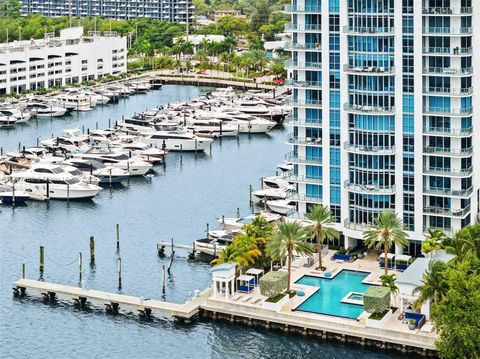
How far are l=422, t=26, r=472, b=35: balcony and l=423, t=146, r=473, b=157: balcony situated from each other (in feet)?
32.5

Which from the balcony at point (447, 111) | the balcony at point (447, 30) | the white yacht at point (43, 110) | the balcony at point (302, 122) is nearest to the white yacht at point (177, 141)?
Answer: the white yacht at point (43, 110)

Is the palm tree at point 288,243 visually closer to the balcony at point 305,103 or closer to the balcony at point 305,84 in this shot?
the balcony at point 305,103

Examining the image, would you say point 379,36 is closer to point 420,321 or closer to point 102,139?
point 420,321

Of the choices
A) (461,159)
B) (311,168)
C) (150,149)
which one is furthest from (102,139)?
(461,159)

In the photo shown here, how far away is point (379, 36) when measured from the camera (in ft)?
324

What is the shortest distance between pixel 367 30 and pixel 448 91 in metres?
8.82

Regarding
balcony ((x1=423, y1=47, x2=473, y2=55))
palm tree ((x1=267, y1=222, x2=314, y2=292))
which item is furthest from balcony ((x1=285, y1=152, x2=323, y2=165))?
balcony ((x1=423, y1=47, x2=473, y2=55))

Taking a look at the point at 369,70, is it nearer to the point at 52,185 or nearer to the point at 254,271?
the point at 254,271

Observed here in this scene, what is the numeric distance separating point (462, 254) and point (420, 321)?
262 inches

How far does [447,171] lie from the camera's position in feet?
324

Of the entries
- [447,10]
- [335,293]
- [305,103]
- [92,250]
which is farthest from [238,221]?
[447,10]

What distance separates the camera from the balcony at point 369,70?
324 ft

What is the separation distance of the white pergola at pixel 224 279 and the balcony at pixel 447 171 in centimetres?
2001

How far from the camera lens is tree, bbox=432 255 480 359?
75125mm
